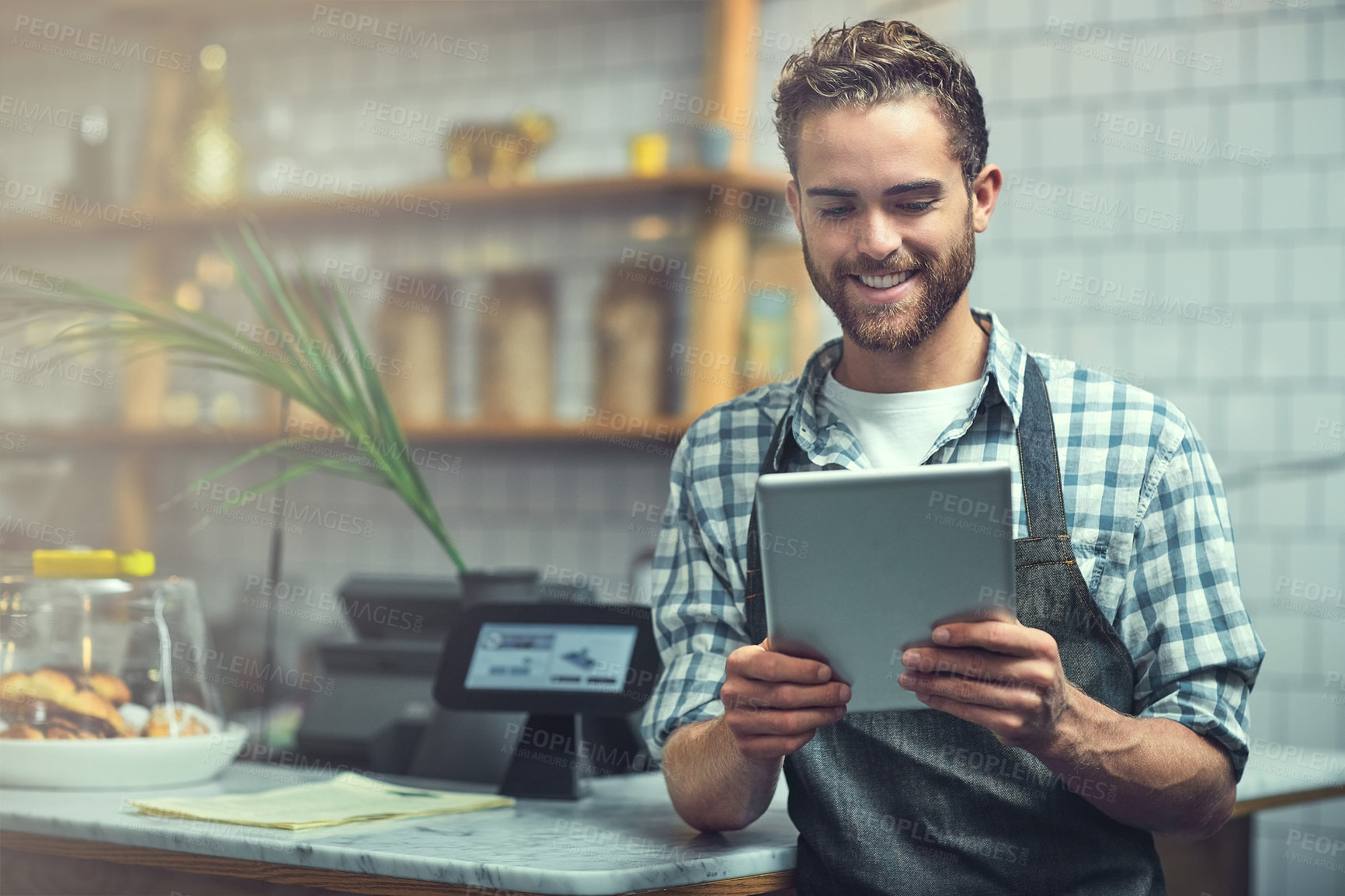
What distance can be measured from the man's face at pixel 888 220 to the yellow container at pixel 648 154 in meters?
1.66

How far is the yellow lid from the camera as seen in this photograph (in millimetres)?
1742

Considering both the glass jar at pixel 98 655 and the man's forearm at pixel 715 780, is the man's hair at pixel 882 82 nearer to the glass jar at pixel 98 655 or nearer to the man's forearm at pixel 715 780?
the man's forearm at pixel 715 780

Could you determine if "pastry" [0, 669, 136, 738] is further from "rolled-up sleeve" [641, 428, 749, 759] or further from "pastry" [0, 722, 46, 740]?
"rolled-up sleeve" [641, 428, 749, 759]

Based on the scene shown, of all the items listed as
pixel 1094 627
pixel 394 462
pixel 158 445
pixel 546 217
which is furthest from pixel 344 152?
pixel 1094 627

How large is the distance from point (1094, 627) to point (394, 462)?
1.09m

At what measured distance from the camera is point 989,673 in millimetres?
1127

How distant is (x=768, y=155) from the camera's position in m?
3.18

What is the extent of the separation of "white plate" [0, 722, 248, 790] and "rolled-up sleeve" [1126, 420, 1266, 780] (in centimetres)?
117

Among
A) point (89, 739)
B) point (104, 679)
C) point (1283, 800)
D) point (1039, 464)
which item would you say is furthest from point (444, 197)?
point (1283, 800)

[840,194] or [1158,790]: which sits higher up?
[840,194]

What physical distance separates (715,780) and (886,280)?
0.57m

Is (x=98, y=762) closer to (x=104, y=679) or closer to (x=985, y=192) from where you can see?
(x=104, y=679)

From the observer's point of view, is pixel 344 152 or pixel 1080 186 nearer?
pixel 1080 186

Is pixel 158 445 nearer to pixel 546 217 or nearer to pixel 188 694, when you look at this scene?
pixel 546 217
